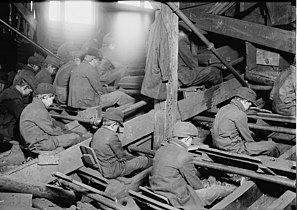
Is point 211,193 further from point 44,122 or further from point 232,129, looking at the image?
point 44,122

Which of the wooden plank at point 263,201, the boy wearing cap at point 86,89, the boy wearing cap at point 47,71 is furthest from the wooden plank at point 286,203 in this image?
the boy wearing cap at point 47,71

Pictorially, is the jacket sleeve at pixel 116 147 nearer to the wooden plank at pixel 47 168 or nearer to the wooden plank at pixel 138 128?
the wooden plank at pixel 138 128

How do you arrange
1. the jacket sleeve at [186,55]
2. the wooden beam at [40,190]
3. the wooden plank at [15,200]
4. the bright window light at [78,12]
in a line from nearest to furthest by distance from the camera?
1. the wooden plank at [15,200]
2. the wooden beam at [40,190]
3. the jacket sleeve at [186,55]
4. the bright window light at [78,12]

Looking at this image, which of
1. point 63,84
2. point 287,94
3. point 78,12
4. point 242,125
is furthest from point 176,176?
point 78,12

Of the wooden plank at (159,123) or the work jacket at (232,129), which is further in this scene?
the wooden plank at (159,123)

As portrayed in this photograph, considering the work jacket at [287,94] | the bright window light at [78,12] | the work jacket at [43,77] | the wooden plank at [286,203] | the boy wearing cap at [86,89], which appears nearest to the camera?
the wooden plank at [286,203]

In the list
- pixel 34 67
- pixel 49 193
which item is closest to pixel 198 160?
pixel 49 193

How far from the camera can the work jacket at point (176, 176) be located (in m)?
4.62

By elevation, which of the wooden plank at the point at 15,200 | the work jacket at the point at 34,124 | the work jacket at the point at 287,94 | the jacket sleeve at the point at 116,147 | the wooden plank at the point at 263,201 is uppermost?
the work jacket at the point at 287,94

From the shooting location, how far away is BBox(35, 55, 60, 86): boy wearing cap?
9.79m

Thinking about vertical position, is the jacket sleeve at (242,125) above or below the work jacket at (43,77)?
below

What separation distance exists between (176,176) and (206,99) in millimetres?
3776

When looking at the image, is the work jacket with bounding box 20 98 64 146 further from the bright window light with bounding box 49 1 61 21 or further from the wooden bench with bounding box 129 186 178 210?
the bright window light with bounding box 49 1 61 21

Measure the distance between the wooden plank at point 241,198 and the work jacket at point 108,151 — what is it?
217cm
